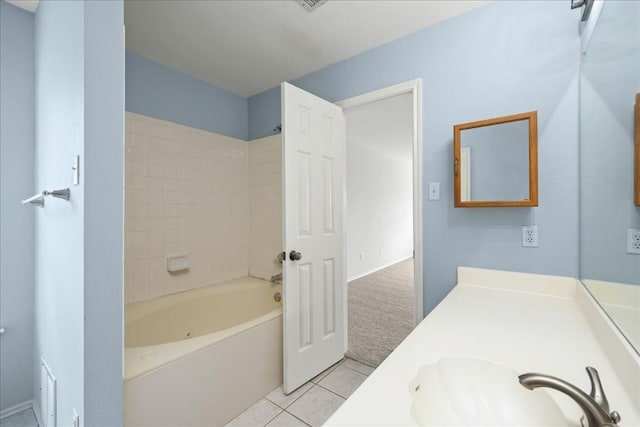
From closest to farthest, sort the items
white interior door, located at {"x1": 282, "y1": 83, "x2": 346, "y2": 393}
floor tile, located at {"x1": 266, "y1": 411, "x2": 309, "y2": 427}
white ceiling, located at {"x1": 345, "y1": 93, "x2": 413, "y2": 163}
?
floor tile, located at {"x1": 266, "y1": 411, "x2": 309, "y2": 427}, white interior door, located at {"x1": 282, "y1": 83, "x2": 346, "y2": 393}, white ceiling, located at {"x1": 345, "y1": 93, "x2": 413, "y2": 163}

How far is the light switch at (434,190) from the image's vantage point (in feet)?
5.77

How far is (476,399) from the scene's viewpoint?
25.5 inches

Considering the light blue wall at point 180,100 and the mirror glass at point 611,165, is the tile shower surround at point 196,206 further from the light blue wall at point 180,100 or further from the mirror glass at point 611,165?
the mirror glass at point 611,165

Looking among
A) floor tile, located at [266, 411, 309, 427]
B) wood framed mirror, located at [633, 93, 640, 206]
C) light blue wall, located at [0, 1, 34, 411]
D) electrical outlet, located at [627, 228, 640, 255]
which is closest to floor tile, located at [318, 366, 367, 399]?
floor tile, located at [266, 411, 309, 427]

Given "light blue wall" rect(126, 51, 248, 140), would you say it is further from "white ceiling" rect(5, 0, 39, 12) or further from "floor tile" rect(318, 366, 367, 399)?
"floor tile" rect(318, 366, 367, 399)

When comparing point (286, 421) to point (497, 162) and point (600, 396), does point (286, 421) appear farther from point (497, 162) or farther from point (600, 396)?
point (497, 162)

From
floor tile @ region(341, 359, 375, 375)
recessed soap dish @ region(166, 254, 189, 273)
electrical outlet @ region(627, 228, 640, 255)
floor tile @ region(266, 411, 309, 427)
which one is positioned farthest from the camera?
recessed soap dish @ region(166, 254, 189, 273)

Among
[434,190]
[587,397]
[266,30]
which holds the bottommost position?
[587,397]

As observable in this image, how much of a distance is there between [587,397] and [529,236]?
1216mm

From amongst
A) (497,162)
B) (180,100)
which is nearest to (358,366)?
(497,162)

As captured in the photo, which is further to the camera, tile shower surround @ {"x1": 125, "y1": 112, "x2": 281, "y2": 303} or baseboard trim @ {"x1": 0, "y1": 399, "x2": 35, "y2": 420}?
tile shower surround @ {"x1": 125, "y1": 112, "x2": 281, "y2": 303}

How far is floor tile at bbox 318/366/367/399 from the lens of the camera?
1812 mm

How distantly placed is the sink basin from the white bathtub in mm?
1228

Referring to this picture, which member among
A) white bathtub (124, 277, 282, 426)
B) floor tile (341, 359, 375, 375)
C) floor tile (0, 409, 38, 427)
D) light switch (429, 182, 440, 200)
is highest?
light switch (429, 182, 440, 200)
